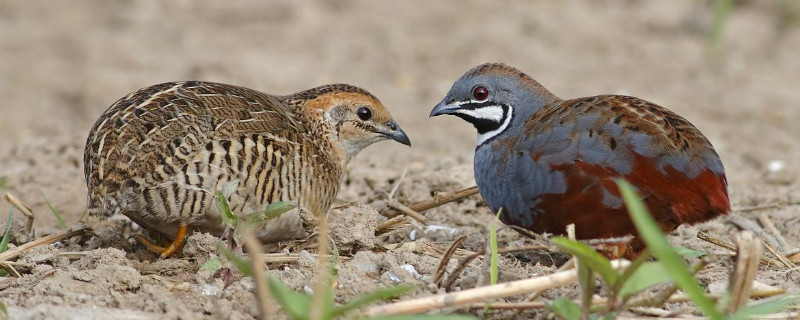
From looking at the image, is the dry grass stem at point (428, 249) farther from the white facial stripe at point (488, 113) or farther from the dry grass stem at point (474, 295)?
the dry grass stem at point (474, 295)

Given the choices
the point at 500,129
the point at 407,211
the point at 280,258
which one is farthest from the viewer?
the point at 407,211

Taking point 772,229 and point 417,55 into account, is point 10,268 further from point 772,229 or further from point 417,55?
point 417,55

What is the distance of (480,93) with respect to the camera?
18.1ft

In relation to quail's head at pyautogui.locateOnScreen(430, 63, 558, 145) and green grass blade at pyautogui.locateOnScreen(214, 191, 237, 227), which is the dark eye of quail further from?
green grass blade at pyautogui.locateOnScreen(214, 191, 237, 227)

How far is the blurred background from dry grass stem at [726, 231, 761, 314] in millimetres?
4287

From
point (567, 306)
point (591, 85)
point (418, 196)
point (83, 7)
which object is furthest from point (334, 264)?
point (83, 7)

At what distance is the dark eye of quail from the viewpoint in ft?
18.7

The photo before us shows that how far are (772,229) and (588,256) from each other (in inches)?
109

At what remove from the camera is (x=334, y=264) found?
406 centimetres

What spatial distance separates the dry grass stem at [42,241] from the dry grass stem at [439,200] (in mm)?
1559

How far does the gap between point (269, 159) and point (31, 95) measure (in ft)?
17.6

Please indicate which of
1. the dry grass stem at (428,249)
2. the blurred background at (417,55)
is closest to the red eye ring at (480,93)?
the dry grass stem at (428,249)

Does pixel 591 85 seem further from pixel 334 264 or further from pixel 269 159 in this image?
pixel 334 264

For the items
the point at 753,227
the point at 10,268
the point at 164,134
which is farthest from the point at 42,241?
the point at 753,227
